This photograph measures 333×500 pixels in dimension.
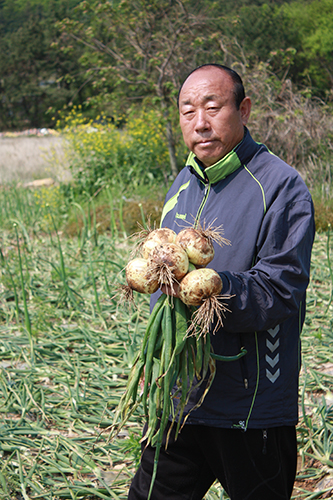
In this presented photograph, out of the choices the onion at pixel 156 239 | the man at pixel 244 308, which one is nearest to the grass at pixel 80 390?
the man at pixel 244 308

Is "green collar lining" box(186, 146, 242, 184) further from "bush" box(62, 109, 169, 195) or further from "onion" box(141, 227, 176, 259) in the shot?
"bush" box(62, 109, 169, 195)

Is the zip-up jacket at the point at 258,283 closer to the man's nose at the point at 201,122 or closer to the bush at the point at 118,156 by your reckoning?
the man's nose at the point at 201,122

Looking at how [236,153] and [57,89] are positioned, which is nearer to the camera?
[236,153]

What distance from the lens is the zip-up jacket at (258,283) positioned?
1.29 m

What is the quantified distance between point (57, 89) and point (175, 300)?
A: 148 ft

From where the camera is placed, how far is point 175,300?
1331mm

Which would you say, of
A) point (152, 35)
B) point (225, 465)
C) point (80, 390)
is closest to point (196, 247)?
point (225, 465)

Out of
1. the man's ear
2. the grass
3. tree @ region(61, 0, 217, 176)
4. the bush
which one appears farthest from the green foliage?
the man's ear

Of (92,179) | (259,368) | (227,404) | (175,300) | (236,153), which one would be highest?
(236,153)

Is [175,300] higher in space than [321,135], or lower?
higher

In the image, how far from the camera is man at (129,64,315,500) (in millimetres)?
1305

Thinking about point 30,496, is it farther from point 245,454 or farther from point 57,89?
point 57,89

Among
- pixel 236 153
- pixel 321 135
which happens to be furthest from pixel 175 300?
pixel 321 135

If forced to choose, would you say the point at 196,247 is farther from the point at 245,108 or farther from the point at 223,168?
the point at 245,108
